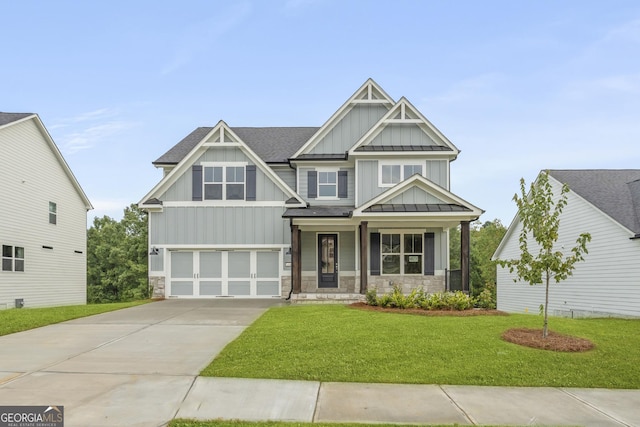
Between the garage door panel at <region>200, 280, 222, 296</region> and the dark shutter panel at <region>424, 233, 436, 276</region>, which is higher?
the dark shutter panel at <region>424, 233, 436, 276</region>

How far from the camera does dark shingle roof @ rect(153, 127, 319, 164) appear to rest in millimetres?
21578

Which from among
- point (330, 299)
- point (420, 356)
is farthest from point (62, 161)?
point (420, 356)

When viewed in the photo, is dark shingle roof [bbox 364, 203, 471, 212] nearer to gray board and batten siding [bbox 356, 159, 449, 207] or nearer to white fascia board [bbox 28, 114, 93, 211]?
gray board and batten siding [bbox 356, 159, 449, 207]

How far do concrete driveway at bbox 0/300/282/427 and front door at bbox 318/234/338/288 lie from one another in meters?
6.80

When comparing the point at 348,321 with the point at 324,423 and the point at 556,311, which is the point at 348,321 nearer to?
the point at 324,423

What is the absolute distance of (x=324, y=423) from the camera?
5.23 meters

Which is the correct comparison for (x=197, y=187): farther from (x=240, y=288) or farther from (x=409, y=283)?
(x=409, y=283)

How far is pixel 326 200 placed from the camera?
20.4 m

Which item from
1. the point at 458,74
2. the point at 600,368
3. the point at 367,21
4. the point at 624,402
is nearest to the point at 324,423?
the point at 624,402

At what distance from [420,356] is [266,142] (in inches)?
663

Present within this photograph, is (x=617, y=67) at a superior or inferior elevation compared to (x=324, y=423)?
superior

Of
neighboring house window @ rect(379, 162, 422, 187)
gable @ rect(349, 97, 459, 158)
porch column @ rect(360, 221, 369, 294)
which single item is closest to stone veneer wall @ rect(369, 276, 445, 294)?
porch column @ rect(360, 221, 369, 294)

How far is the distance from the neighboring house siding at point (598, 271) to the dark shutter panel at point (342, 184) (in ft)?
28.9

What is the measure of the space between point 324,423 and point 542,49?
17607mm
